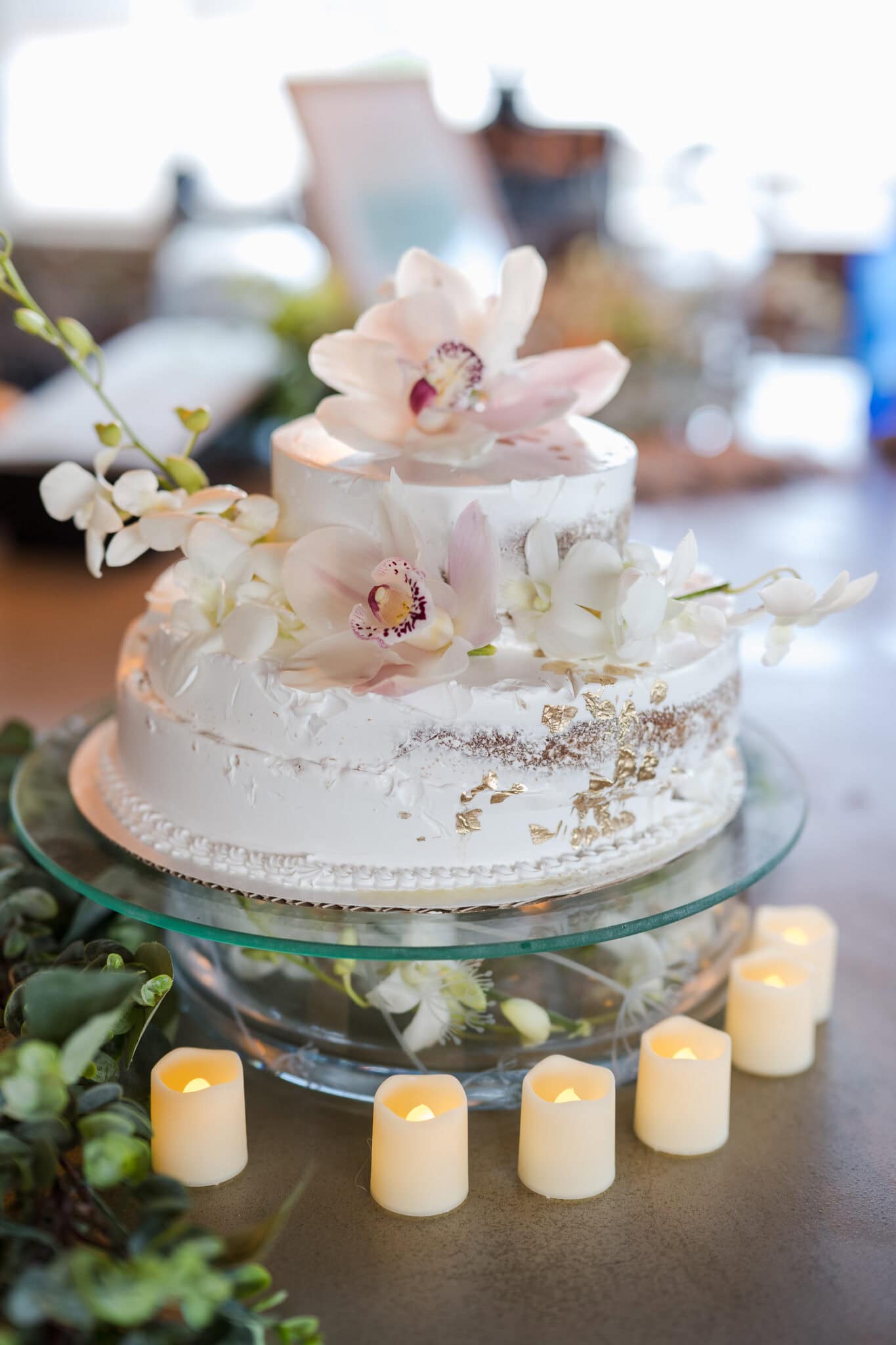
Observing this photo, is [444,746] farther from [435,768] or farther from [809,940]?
[809,940]

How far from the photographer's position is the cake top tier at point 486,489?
1.28 meters

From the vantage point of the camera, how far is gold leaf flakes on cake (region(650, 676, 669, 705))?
1.30 metres

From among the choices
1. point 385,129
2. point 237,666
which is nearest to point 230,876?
point 237,666

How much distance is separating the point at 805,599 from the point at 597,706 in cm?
21

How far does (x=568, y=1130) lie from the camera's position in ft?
4.06

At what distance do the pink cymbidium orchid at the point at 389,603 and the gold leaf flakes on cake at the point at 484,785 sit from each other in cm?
13

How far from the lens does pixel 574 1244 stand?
1.21 metres

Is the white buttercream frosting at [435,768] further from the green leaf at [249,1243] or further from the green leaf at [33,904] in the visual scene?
the green leaf at [249,1243]

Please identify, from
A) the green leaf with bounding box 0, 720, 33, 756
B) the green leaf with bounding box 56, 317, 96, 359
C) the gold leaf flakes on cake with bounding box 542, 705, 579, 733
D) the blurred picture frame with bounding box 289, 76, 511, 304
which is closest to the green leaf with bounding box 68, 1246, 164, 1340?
the gold leaf flakes on cake with bounding box 542, 705, 579, 733

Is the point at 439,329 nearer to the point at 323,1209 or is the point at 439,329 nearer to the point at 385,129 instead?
the point at 323,1209

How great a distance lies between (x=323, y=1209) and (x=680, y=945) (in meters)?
0.50

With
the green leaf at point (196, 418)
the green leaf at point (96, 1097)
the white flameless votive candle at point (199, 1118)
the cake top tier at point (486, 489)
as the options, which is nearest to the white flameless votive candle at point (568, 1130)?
the white flameless votive candle at point (199, 1118)

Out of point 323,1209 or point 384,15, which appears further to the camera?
point 384,15

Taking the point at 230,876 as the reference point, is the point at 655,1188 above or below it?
below
